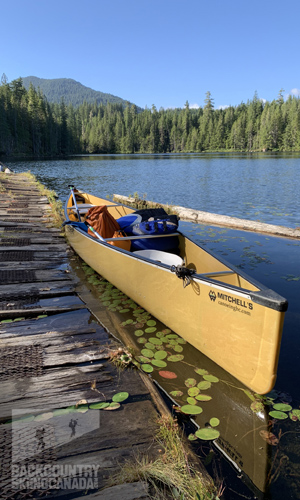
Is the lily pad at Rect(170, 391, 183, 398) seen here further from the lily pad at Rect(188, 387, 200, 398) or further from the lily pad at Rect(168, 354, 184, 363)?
the lily pad at Rect(168, 354, 184, 363)

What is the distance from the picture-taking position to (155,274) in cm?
430

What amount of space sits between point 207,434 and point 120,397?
0.87 metres

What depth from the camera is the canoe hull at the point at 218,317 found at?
2873 mm

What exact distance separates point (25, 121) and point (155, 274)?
87972mm

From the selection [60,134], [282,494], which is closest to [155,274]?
[282,494]

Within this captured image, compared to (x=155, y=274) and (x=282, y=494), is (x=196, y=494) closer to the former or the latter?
(x=282, y=494)

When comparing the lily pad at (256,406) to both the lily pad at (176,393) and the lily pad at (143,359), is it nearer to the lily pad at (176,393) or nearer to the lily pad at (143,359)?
the lily pad at (176,393)

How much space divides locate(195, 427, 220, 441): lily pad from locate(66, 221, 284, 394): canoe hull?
68 cm

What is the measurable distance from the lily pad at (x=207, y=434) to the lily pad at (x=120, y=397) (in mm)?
736

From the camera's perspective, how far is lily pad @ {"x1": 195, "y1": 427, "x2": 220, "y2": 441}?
268 centimetres

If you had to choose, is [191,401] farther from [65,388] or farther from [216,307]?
[65,388]

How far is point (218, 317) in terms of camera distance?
3.32 m

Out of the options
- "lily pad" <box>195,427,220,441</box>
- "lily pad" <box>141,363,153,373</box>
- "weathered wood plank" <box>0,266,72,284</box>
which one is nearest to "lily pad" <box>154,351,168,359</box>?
"lily pad" <box>141,363,153,373</box>

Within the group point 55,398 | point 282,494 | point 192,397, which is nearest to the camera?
point 282,494
